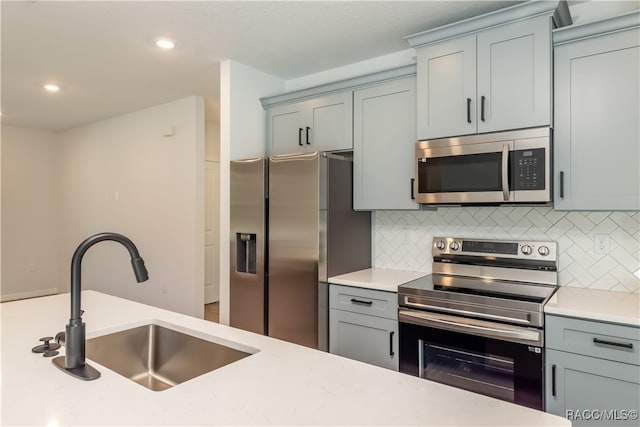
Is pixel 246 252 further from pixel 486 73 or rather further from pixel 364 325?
pixel 486 73

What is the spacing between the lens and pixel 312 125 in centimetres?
316

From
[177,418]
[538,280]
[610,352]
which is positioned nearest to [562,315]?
[610,352]

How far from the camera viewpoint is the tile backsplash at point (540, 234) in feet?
7.30

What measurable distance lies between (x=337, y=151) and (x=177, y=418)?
2371 millimetres

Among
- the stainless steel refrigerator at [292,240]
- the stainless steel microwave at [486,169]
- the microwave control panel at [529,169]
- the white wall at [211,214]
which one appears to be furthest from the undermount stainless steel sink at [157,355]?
the white wall at [211,214]

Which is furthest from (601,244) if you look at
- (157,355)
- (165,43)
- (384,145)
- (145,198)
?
(145,198)

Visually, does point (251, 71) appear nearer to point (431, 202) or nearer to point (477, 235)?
point (431, 202)

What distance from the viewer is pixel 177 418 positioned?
3.05ft

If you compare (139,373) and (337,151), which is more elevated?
(337,151)

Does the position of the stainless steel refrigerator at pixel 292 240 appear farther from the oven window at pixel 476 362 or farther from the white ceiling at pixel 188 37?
the white ceiling at pixel 188 37

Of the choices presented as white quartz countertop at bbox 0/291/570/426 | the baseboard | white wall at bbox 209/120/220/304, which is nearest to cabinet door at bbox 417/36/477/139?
white quartz countertop at bbox 0/291/570/426

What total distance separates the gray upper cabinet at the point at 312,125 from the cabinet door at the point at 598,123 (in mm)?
1359

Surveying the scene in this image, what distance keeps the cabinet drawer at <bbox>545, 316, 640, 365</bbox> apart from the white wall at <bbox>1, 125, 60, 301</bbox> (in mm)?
6713

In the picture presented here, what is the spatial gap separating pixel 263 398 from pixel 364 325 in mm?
1614
